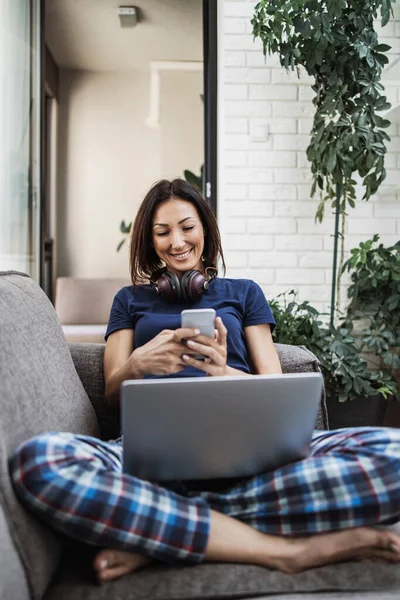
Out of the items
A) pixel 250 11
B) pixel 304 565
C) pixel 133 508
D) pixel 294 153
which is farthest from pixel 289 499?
pixel 250 11

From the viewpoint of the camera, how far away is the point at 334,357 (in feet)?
7.22

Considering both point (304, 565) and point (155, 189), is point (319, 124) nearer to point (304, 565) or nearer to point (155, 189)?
point (155, 189)

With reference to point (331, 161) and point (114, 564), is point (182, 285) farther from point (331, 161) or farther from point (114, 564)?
point (331, 161)

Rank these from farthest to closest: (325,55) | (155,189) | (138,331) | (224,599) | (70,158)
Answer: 1. (70,158)
2. (325,55)
3. (155,189)
4. (138,331)
5. (224,599)

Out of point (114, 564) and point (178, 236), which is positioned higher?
point (178, 236)

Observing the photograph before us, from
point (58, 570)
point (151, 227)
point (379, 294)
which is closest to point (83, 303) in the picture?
point (379, 294)

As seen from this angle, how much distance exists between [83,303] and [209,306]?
113 inches

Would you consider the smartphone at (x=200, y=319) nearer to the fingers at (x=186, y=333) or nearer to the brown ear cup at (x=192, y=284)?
the fingers at (x=186, y=333)

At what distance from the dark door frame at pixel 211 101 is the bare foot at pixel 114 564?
2.31 meters

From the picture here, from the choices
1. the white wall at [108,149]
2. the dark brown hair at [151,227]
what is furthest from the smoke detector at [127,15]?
the dark brown hair at [151,227]

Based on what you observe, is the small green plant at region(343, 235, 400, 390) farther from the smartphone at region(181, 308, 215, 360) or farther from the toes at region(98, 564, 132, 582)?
the toes at region(98, 564, 132, 582)

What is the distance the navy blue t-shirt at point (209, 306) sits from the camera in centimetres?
145

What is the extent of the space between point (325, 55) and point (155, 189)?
115cm

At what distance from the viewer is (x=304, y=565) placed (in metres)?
0.88
